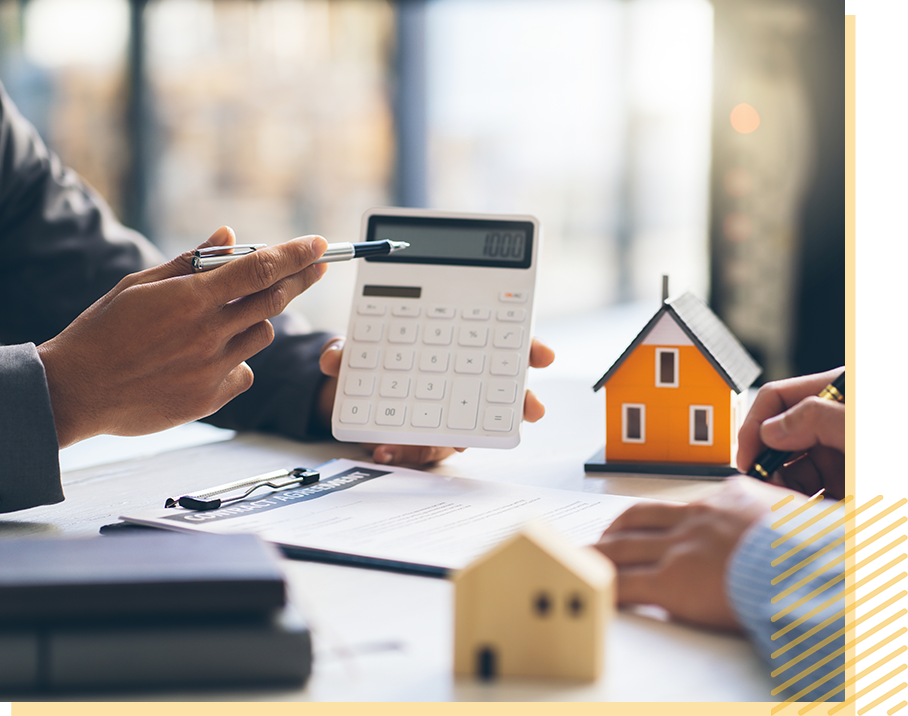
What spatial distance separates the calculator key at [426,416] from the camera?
0.93 meters

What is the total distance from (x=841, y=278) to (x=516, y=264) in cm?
201

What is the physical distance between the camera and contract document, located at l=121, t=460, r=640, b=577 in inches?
25.3

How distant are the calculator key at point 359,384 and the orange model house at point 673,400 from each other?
25 centimetres

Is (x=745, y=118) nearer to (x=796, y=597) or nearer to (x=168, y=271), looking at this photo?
(x=168, y=271)

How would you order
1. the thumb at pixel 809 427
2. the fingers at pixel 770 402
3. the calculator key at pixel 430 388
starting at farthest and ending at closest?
the calculator key at pixel 430 388 < the fingers at pixel 770 402 < the thumb at pixel 809 427

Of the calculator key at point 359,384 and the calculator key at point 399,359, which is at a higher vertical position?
the calculator key at point 399,359

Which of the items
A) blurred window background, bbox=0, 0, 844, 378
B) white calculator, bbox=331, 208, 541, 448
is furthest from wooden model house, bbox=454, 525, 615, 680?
blurred window background, bbox=0, 0, 844, 378

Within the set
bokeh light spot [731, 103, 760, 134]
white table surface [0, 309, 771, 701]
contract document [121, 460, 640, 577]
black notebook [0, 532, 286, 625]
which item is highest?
bokeh light spot [731, 103, 760, 134]

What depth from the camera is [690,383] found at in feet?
3.11

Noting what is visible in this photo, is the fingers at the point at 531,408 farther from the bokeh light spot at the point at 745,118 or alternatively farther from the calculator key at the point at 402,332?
the bokeh light spot at the point at 745,118

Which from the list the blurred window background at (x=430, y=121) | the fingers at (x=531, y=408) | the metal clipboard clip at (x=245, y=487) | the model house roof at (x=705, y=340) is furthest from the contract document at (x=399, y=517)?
the blurred window background at (x=430, y=121)

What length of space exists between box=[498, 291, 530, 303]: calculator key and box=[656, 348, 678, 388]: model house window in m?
0.16

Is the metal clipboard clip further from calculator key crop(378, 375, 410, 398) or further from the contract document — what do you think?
calculator key crop(378, 375, 410, 398)

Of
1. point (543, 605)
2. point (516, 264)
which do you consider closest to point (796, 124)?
point (516, 264)
